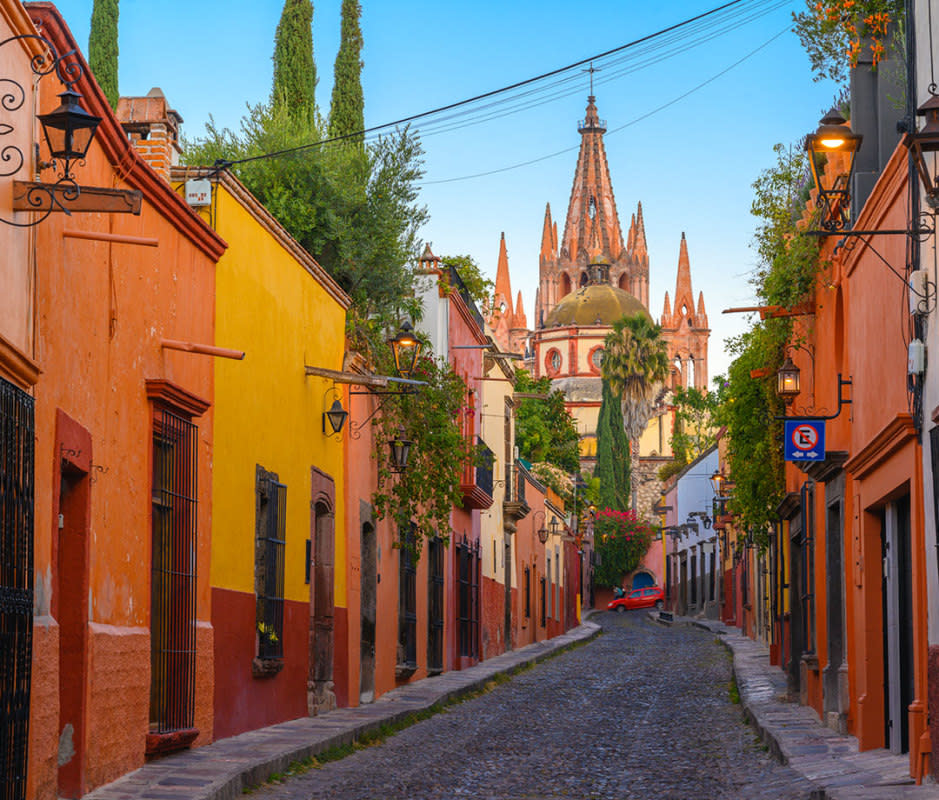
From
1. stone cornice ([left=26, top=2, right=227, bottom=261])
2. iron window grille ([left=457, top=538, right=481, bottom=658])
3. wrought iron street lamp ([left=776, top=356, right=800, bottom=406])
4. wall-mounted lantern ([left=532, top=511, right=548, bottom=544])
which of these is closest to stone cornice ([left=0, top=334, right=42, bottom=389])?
stone cornice ([left=26, top=2, right=227, bottom=261])

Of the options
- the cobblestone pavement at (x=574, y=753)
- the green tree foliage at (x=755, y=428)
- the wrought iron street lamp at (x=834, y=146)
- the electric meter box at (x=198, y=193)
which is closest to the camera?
the wrought iron street lamp at (x=834, y=146)

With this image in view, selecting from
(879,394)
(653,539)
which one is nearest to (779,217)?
(879,394)

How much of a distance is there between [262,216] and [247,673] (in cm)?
436

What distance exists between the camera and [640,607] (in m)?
69.2

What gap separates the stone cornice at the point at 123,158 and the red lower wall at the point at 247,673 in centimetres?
301

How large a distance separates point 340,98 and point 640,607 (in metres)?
47.0

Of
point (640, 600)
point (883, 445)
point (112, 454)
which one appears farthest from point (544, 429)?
point (112, 454)

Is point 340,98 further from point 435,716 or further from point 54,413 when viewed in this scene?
point 54,413

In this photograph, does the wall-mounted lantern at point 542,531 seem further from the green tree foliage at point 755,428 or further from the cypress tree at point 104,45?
the green tree foliage at point 755,428

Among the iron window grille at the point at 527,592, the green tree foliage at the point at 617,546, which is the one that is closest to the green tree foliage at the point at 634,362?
the green tree foliage at the point at 617,546

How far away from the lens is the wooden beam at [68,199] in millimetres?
7918

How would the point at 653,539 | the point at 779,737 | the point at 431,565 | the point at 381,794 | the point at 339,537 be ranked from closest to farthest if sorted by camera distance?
the point at 381,794 < the point at 779,737 < the point at 339,537 < the point at 431,565 < the point at 653,539

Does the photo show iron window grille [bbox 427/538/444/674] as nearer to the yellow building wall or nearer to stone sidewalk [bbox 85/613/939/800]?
stone sidewalk [bbox 85/613/939/800]

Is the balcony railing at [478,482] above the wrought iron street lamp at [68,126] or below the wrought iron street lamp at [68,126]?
below
